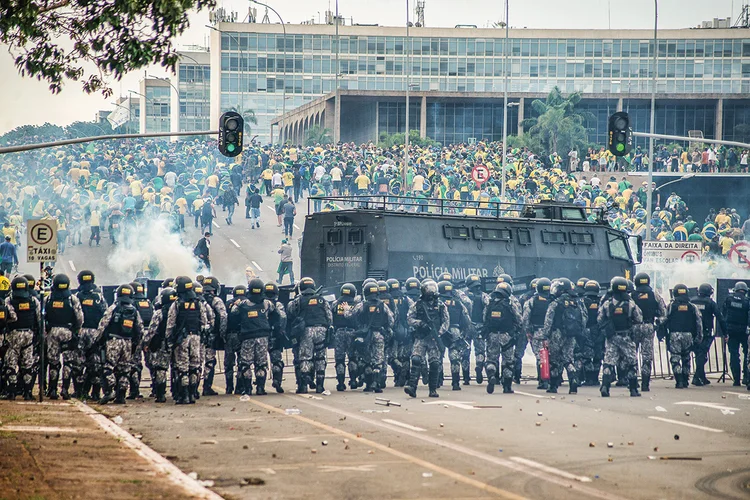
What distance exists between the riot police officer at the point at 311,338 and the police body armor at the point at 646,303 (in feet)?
17.8

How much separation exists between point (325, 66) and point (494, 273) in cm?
8996

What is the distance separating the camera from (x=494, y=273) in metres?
26.3

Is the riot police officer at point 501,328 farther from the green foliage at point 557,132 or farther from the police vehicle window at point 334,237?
the green foliage at point 557,132

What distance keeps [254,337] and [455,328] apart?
3.79m

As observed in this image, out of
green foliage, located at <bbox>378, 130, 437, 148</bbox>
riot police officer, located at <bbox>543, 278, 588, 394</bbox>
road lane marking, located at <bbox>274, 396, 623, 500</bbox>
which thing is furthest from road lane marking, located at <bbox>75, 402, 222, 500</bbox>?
green foliage, located at <bbox>378, 130, 437, 148</bbox>

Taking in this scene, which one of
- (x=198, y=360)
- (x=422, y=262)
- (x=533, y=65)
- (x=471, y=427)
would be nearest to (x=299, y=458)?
(x=471, y=427)

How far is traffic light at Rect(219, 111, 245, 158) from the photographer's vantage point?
2508 cm

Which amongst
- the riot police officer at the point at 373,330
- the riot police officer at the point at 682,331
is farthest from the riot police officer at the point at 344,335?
the riot police officer at the point at 682,331

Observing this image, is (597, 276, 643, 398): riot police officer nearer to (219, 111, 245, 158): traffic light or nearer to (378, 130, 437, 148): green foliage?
(219, 111, 245, 158): traffic light

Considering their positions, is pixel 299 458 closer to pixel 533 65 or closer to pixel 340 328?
pixel 340 328

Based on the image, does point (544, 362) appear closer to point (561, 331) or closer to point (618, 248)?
point (561, 331)

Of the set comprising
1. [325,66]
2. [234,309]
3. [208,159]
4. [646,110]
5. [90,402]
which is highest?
[325,66]

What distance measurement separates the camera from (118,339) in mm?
17000

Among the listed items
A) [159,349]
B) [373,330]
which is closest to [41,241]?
[159,349]
